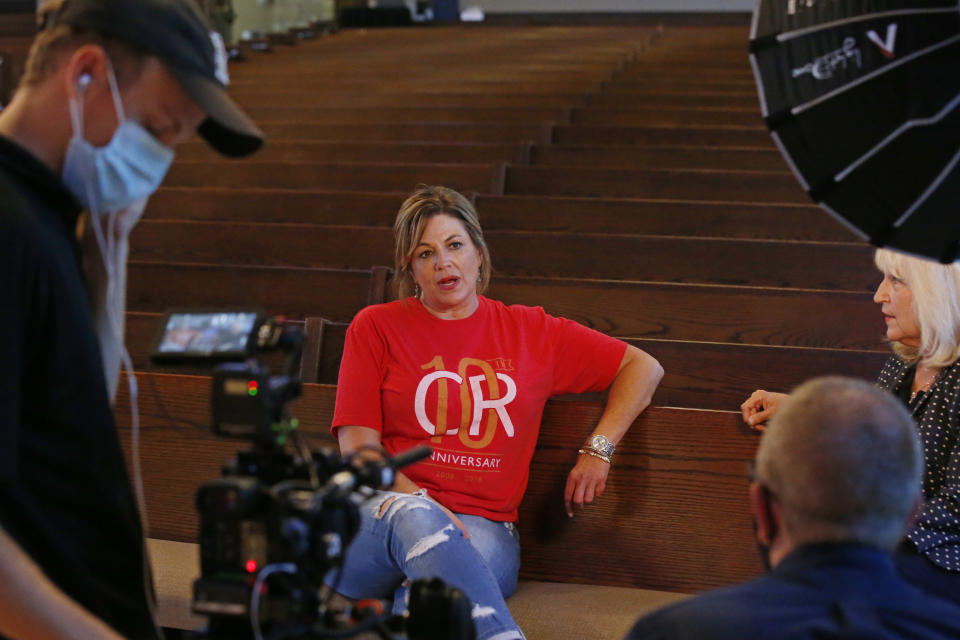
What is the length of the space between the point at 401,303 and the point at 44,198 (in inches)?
48.3

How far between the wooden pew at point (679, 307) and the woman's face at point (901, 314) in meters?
0.65

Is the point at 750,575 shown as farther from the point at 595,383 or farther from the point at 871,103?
the point at 871,103

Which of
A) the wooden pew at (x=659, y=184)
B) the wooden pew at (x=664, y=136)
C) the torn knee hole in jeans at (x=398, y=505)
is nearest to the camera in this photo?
the torn knee hole in jeans at (x=398, y=505)

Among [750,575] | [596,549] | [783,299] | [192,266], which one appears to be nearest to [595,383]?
[596,549]

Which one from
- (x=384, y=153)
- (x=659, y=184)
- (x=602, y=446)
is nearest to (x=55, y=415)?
(x=602, y=446)

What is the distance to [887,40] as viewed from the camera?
4.31ft

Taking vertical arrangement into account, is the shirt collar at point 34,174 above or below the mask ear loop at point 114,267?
above

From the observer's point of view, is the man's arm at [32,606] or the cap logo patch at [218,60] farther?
the cap logo patch at [218,60]

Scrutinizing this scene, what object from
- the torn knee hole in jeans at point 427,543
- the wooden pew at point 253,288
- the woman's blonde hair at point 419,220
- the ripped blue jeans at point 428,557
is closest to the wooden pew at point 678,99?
the wooden pew at point 253,288

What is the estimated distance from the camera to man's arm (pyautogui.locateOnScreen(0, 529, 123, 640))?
2.91 ft

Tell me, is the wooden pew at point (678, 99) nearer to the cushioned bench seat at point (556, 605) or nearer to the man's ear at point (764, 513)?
the cushioned bench seat at point (556, 605)

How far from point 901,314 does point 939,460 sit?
0.28 metres

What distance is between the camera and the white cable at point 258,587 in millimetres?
895

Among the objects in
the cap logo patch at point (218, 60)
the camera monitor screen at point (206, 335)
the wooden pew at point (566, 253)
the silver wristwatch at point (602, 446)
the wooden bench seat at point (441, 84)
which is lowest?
the silver wristwatch at point (602, 446)
